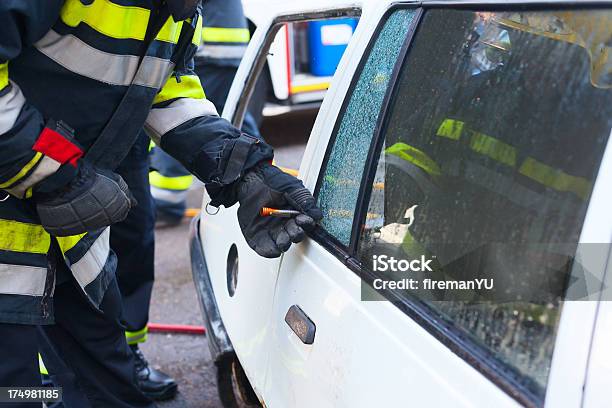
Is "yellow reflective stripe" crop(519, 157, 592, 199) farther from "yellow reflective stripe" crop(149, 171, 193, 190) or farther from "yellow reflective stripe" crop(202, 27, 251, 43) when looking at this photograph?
"yellow reflective stripe" crop(149, 171, 193, 190)

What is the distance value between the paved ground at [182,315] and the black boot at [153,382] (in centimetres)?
4

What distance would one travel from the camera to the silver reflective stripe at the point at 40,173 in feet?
5.20

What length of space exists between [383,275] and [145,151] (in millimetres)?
1500

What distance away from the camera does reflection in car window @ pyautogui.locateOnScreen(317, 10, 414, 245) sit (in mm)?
1544

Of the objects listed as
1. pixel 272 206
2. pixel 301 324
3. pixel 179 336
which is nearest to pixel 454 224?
pixel 301 324

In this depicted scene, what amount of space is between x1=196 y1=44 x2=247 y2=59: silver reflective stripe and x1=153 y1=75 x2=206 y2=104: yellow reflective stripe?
6.51 ft

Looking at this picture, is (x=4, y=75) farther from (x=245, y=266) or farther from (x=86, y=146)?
(x=245, y=266)

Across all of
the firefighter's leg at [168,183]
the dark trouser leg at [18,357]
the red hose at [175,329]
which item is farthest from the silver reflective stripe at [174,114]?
the firefighter's leg at [168,183]

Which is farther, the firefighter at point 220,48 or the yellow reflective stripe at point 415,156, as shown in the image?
the firefighter at point 220,48

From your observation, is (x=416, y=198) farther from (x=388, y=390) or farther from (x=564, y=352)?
(x=564, y=352)

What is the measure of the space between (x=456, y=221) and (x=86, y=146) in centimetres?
94

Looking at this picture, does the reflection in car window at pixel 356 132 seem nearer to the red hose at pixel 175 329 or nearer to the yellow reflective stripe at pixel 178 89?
the yellow reflective stripe at pixel 178 89

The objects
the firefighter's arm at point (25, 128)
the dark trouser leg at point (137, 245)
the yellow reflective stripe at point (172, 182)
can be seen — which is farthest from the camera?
the yellow reflective stripe at point (172, 182)

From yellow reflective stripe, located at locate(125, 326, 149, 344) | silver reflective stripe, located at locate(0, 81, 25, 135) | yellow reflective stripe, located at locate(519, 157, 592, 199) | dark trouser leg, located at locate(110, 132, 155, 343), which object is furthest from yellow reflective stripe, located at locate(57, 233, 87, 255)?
yellow reflective stripe, located at locate(519, 157, 592, 199)
